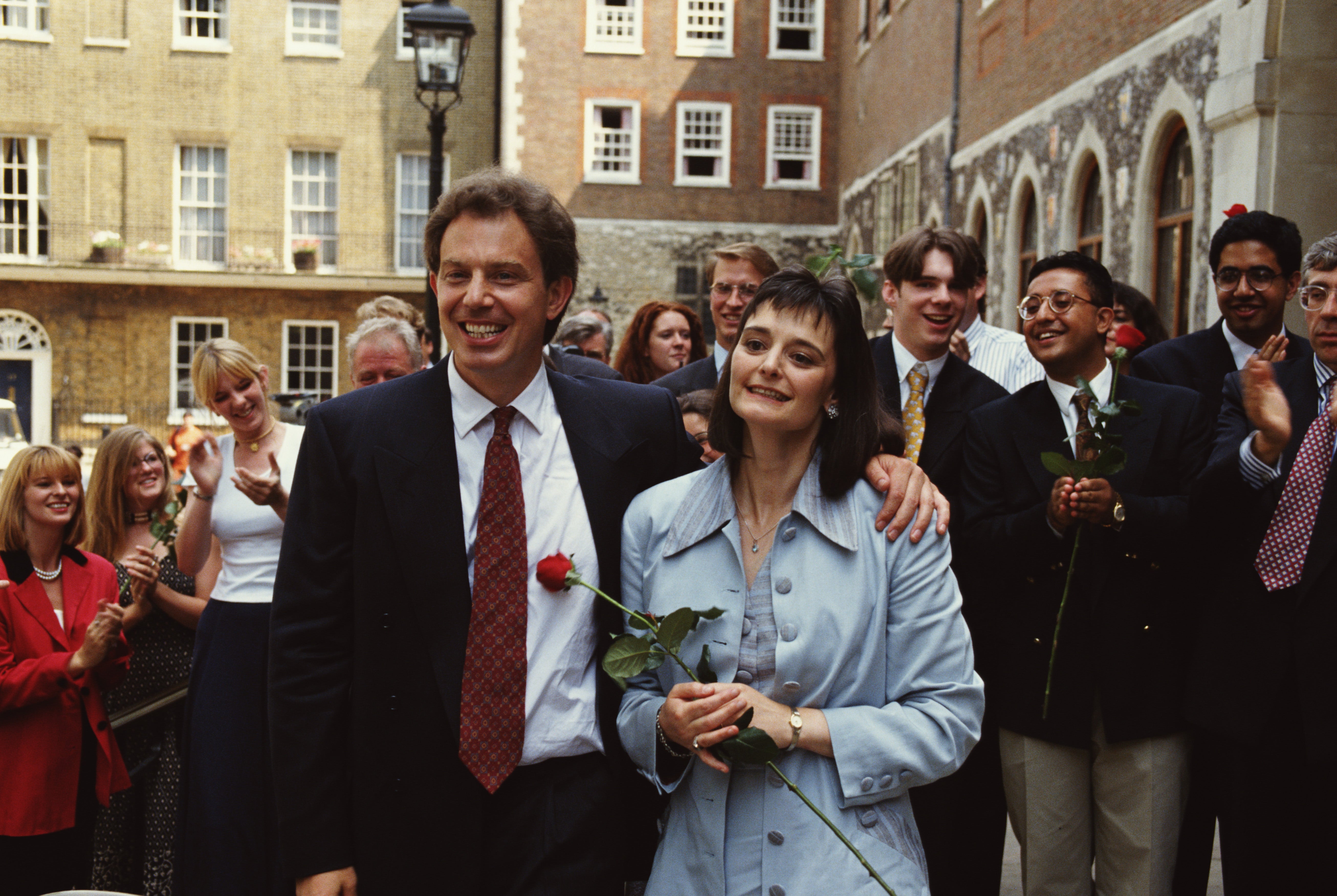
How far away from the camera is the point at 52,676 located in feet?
12.2

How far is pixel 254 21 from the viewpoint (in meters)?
25.3

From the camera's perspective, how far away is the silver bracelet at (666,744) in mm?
2170

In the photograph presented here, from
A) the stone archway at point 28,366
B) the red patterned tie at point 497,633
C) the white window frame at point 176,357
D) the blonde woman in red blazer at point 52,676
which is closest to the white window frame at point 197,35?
the white window frame at point 176,357

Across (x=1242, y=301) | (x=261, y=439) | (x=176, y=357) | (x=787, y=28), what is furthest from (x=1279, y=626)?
(x=176, y=357)

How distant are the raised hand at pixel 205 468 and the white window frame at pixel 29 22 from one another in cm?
2521

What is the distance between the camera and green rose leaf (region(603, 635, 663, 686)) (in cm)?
201

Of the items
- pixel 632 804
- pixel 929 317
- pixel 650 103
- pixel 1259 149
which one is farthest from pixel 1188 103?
pixel 650 103

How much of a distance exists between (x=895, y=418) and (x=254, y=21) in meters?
26.2

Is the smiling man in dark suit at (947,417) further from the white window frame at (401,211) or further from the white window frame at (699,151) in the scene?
the white window frame at (699,151)

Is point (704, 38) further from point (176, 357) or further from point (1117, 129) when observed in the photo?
point (1117, 129)

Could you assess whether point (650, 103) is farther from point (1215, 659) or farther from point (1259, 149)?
point (1215, 659)

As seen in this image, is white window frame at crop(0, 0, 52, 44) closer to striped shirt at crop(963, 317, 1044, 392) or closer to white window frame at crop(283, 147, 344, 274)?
white window frame at crop(283, 147, 344, 274)

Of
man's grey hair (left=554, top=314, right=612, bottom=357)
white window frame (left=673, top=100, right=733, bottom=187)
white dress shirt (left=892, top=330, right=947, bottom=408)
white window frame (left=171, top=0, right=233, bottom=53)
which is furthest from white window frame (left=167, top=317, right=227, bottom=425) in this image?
white dress shirt (left=892, top=330, right=947, bottom=408)

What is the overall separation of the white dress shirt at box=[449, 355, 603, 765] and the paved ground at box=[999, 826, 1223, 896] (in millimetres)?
2520
